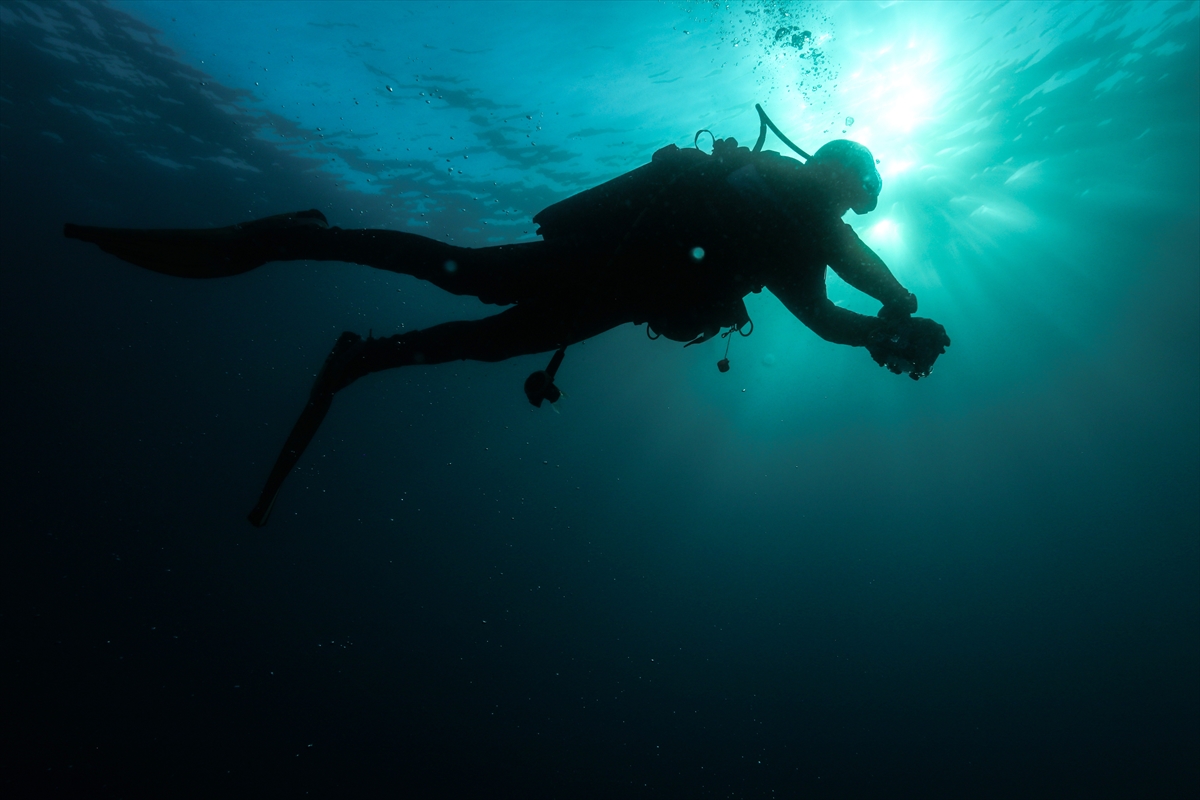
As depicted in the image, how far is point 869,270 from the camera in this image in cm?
227

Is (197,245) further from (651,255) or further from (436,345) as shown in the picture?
(651,255)

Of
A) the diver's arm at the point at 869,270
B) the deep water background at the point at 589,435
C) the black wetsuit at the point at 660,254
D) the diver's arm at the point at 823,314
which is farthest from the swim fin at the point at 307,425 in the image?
the deep water background at the point at 589,435

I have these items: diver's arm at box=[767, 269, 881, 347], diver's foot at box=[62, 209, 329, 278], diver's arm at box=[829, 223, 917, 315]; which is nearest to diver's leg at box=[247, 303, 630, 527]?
diver's foot at box=[62, 209, 329, 278]

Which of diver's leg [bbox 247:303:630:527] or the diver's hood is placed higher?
the diver's hood

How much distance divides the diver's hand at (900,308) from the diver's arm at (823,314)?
0.18ft

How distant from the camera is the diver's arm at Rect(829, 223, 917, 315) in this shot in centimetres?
222

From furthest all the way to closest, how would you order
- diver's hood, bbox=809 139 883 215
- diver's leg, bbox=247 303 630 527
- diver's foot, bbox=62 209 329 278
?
diver's leg, bbox=247 303 630 527
diver's hood, bbox=809 139 883 215
diver's foot, bbox=62 209 329 278

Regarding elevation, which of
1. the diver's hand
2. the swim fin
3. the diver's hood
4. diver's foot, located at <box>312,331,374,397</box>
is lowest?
the swim fin

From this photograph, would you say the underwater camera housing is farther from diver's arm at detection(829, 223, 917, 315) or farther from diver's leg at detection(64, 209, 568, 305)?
diver's arm at detection(829, 223, 917, 315)

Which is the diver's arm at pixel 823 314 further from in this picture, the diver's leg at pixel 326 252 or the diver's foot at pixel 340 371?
the diver's foot at pixel 340 371

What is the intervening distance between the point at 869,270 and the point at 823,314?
0.91ft

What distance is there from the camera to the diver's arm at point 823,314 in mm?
2338

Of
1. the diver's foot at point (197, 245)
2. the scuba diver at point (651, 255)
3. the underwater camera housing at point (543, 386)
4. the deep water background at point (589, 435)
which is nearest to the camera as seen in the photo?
the diver's foot at point (197, 245)

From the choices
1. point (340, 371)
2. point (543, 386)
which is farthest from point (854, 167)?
point (340, 371)
